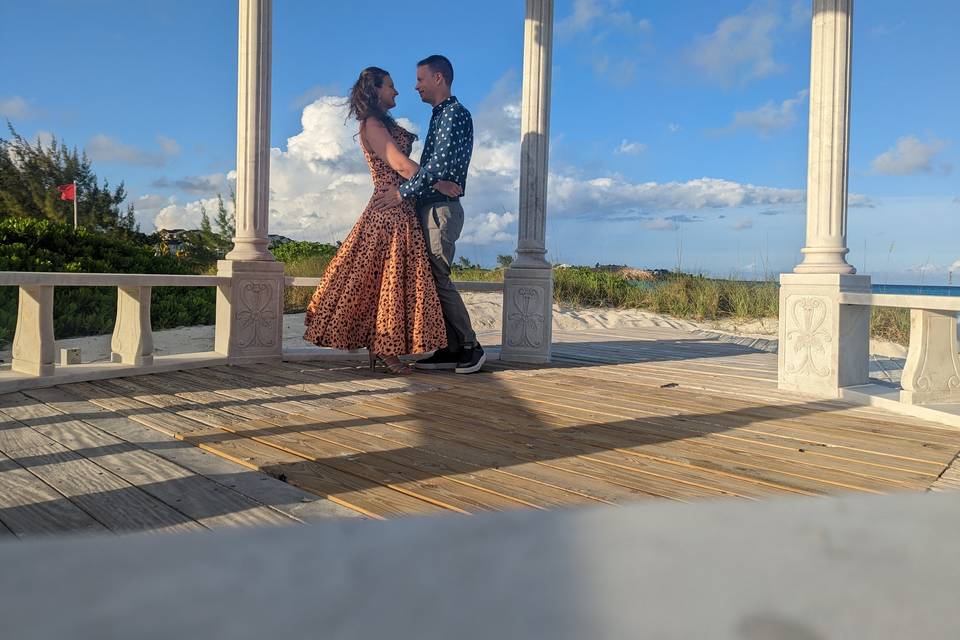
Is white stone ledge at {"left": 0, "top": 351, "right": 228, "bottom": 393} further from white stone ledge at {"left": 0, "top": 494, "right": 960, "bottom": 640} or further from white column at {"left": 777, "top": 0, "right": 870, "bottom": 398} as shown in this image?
white column at {"left": 777, "top": 0, "right": 870, "bottom": 398}

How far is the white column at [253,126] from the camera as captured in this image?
4.99 metres

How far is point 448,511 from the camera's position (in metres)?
1.84

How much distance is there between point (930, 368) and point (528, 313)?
8.87 ft

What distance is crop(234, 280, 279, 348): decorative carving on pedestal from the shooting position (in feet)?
16.3

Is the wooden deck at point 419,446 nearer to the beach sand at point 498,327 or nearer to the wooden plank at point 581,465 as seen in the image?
the wooden plank at point 581,465

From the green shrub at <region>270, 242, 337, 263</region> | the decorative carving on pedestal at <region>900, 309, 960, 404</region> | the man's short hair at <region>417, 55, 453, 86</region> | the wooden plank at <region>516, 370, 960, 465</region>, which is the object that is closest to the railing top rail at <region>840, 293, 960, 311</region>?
the decorative carving on pedestal at <region>900, 309, 960, 404</region>

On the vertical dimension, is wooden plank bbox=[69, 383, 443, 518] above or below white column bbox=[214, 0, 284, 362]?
below

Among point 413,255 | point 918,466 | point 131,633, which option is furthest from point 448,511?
point 413,255

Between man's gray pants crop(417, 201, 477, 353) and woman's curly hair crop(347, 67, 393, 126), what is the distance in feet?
2.21

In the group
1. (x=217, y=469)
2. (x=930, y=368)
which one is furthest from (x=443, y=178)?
(x=930, y=368)

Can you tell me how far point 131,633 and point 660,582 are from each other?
72cm

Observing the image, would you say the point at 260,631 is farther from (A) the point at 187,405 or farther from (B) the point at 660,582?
(A) the point at 187,405

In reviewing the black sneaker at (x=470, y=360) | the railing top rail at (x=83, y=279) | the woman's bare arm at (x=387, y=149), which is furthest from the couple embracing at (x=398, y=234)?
the railing top rail at (x=83, y=279)

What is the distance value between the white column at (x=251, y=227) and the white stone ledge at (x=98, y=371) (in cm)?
21
